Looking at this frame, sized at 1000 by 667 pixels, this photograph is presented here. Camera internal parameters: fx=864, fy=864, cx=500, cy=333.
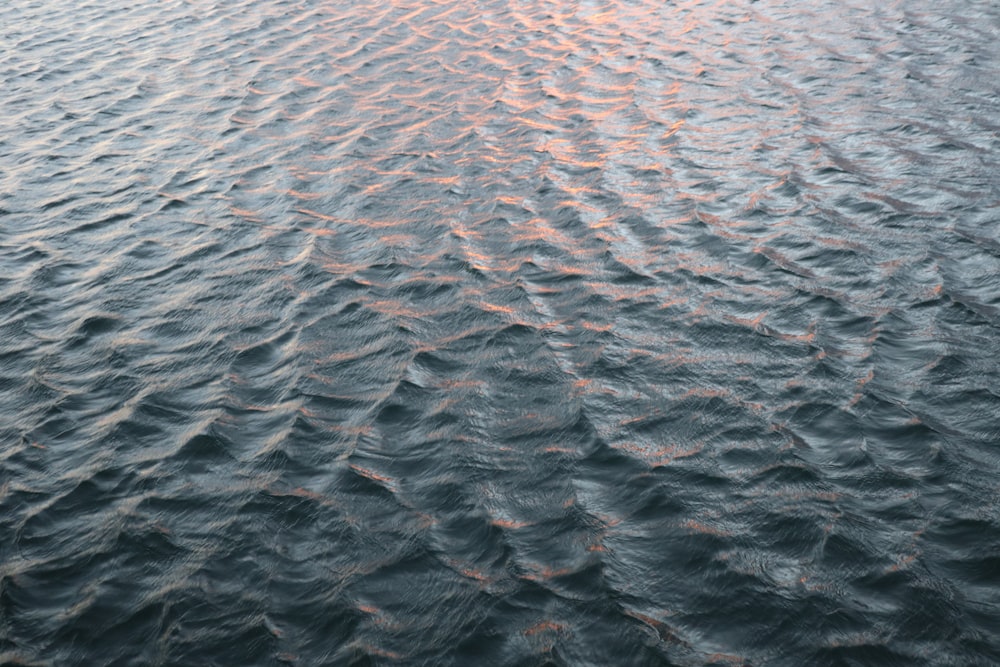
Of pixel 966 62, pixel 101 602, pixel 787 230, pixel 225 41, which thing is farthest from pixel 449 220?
pixel 225 41

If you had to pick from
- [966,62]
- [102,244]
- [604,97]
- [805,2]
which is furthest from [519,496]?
[805,2]

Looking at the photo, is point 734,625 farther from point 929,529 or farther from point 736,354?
point 736,354

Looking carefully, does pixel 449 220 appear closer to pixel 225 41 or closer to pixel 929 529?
pixel 929 529

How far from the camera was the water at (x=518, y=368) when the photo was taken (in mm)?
4340

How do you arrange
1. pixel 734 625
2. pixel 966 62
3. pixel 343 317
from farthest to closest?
pixel 966 62 < pixel 343 317 < pixel 734 625

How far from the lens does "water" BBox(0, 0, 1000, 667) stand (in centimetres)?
434

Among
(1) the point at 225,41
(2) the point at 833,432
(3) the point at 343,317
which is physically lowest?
(1) the point at 225,41

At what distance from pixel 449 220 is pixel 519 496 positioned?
3776 millimetres

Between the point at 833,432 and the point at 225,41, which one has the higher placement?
the point at 833,432

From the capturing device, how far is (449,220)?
8.15 m

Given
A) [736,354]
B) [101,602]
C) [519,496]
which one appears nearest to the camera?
[101,602]

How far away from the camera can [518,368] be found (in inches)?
241

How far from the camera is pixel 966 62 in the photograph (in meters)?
10.5

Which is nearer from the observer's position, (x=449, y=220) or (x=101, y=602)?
(x=101, y=602)
